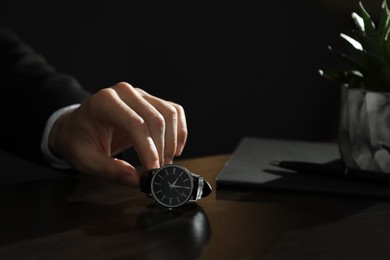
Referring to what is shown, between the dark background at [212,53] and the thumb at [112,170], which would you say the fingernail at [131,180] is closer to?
the thumb at [112,170]

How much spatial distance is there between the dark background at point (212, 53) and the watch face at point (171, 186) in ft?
3.35

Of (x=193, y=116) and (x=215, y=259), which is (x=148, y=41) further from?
(x=215, y=259)

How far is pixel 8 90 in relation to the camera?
4.73ft

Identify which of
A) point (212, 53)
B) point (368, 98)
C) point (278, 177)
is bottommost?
point (212, 53)

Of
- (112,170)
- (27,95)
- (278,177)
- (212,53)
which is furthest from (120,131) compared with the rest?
(212,53)

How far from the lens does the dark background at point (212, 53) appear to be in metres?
1.81

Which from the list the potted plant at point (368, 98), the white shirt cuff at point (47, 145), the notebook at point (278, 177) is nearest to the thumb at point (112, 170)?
the notebook at point (278, 177)

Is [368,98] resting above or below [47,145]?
above

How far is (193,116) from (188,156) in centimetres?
12

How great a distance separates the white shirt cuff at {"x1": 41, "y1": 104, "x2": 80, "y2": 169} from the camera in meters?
1.21

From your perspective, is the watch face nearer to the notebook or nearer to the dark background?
the notebook

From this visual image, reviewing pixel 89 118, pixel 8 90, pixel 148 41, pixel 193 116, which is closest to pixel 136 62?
pixel 148 41

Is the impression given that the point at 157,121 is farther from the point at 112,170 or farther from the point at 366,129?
the point at 366,129

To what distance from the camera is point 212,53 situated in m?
2.08
